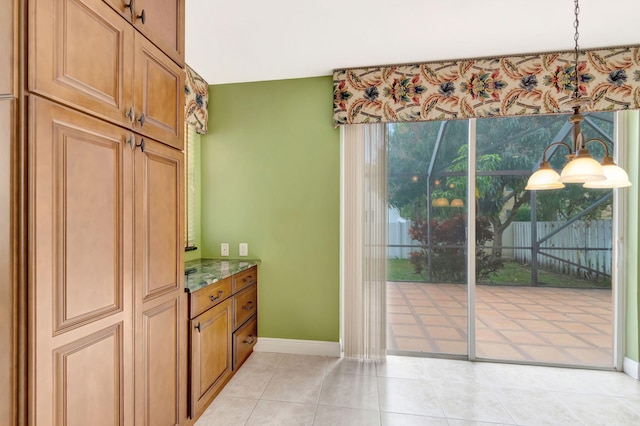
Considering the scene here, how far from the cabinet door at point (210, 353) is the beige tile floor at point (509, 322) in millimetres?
1469

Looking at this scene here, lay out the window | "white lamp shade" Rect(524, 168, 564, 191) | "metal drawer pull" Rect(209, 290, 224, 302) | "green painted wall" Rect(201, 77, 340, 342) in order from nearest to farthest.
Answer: "white lamp shade" Rect(524, 168, 564, 191) < "metal drawer pull" Rect(209, 290, 224, 302) < the window < "green painted wall" Rect(201, 77, 340, 342)

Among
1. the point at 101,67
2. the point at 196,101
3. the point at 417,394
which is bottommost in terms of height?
the point at 417,394

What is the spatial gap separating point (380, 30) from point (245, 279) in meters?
2.20

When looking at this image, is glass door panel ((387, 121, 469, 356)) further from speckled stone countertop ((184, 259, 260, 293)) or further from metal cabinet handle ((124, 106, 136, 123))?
metal cabinet handle ((124, 106, 136, 123))

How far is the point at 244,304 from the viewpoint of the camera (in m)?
2.58

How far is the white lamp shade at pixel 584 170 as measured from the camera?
1370mm

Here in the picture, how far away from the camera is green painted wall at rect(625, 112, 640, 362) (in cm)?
243

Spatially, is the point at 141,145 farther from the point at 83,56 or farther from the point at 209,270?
the point at 209,270

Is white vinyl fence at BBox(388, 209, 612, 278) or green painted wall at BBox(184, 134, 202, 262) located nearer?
white vinyl fence at BBox(388, 209, 612, 278)

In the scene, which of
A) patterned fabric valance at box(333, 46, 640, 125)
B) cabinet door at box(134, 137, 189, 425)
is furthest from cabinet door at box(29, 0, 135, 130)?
patterned fabric valance at box(333, 46, 640, 125)

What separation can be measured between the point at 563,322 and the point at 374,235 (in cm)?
186

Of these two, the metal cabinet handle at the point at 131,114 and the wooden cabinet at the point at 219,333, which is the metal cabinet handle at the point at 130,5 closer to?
the metal cabinet handle at the point at 131,114

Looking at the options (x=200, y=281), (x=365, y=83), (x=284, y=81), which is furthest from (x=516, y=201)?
(x=200, y=281)

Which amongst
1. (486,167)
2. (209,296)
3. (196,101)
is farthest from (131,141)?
(486,167)
